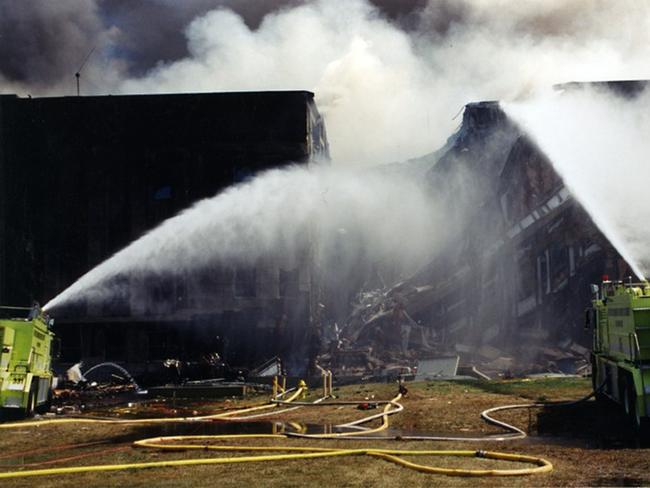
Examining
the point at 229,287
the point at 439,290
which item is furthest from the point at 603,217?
the point at 229,287

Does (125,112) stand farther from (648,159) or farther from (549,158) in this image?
(648,159)

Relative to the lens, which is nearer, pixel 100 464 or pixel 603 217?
pixel 100 464

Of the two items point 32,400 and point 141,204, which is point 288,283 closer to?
point 141,204

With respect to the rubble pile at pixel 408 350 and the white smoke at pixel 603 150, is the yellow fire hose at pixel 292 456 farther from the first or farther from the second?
the white smoke at pixel 603 150

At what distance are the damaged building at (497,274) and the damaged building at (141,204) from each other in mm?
4838

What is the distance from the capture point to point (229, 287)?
3781cm

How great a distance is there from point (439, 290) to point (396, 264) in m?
8.91

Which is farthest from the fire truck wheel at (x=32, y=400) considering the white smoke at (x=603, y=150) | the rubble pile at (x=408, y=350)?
the white smoke at (x=603, y=150)

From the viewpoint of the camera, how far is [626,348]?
13.2 metres

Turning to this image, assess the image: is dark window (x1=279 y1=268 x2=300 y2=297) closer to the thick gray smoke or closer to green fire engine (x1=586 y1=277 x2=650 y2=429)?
the thick gray smoke

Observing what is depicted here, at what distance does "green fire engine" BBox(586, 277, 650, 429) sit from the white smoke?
16.5 meters

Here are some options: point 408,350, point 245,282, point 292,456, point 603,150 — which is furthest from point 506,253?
point 292,456

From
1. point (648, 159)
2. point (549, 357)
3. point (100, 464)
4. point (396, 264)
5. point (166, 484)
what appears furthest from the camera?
point (396, 264)

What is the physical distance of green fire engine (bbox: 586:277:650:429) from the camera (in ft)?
40.0
